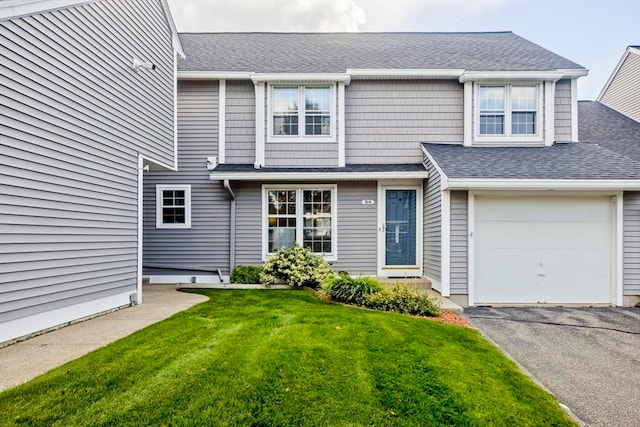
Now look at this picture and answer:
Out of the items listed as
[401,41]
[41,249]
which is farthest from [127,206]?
[401,41]

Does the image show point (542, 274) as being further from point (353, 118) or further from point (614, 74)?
point (614, 74)

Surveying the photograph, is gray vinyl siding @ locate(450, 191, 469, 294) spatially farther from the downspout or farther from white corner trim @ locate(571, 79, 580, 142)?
the downspout

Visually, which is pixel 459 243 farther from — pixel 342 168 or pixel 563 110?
pixel 563 110

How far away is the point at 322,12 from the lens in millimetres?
17016

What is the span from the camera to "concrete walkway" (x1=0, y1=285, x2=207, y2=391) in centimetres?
316

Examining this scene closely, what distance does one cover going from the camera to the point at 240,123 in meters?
8.68

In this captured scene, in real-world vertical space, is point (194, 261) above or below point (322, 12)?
below

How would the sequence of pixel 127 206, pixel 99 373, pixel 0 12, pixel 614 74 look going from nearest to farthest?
pixel 99 373, pixel 0 12, pixel 127 206, pixel 614 74

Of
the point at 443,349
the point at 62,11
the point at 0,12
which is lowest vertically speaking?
the point at 443,349

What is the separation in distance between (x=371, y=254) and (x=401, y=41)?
7149mm

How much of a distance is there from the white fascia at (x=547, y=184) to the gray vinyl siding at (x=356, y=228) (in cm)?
237

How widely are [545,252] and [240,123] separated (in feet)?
25.6

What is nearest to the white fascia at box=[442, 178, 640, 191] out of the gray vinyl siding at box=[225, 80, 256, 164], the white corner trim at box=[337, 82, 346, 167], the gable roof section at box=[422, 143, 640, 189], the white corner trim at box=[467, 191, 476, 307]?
the gable roof section at box=[422, 143, 640, 189]

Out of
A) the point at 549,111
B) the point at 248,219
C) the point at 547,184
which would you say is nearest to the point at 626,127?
the point at 549,111
